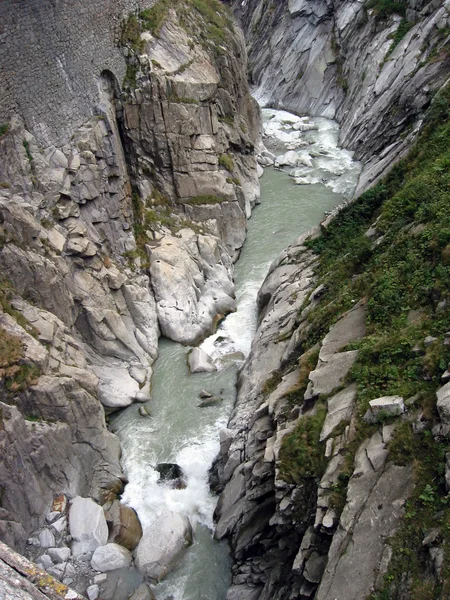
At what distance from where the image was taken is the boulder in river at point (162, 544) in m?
16.4

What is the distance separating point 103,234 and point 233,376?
9.39m

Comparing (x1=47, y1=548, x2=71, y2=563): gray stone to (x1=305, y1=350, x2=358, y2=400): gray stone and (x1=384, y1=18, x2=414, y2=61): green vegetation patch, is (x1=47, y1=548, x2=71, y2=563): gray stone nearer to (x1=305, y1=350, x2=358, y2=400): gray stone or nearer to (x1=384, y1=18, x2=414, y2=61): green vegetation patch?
(x1=305, y1=350, x2=358, y2=400): gray stone

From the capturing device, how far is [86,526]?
56.2 feet

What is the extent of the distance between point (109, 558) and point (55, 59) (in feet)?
67.2

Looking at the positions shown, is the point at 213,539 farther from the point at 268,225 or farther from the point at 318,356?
the point at 268,225

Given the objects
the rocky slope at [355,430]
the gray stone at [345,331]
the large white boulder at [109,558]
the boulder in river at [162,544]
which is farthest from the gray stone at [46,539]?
the gray stone at [345,331]

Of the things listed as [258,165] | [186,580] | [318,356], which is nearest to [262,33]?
[258,165]

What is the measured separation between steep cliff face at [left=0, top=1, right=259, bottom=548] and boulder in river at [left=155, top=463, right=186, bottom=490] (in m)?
1.63

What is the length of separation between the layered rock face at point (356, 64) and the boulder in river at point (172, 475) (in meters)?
19.2

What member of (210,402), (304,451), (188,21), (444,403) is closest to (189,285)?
(210,402)

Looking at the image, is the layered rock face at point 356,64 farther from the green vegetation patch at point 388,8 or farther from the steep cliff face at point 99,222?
the steep cliff face at point 99,222

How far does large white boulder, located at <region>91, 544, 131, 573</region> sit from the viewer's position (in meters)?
16.4

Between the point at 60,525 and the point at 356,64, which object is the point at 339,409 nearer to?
the point at 60,525

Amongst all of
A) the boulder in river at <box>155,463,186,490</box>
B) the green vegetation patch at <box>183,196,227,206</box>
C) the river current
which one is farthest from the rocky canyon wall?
the green vegetation patch at <box>183,196,227,206</box>
